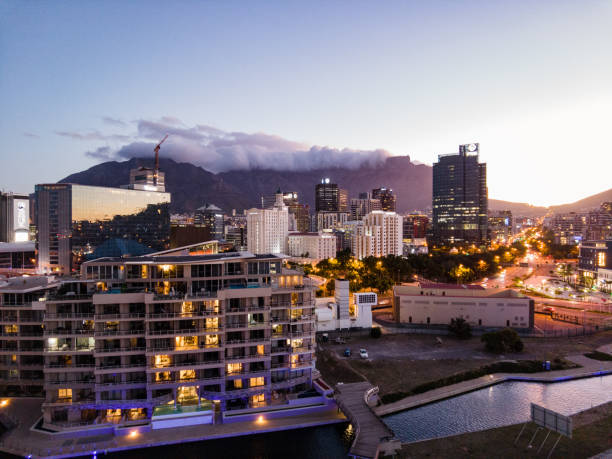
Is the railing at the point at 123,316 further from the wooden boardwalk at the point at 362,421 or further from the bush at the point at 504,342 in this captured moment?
the bush at the point at 504,342

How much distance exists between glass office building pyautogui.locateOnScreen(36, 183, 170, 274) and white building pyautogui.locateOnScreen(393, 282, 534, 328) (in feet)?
356

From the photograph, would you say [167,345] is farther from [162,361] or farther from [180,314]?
[180,314]

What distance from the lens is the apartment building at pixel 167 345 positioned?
32.5m

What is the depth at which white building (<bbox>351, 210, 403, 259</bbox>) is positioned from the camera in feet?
468

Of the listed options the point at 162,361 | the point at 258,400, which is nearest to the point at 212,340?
the point at 162,361

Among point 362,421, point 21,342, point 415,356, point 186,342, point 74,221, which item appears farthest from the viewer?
point 74,221

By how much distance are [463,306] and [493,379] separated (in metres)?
→ 19.4

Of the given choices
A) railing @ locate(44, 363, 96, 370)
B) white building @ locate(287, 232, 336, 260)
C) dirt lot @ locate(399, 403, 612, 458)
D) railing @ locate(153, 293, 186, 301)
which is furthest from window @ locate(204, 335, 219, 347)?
white building @ locate(287, 232, 336, 260)

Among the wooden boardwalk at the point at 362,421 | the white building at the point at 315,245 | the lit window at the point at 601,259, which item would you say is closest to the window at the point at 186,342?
the wooden boardwalk at the point at 362,421

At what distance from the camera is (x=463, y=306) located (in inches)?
2394

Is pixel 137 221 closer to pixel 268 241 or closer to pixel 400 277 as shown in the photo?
pixel 268 241

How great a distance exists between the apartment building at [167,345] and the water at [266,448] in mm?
2480

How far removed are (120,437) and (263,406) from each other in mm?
11778

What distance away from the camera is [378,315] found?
2729 inches
